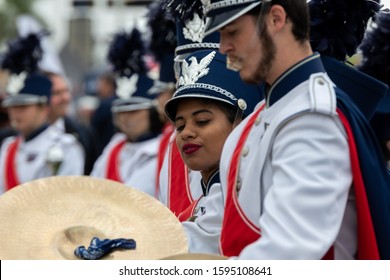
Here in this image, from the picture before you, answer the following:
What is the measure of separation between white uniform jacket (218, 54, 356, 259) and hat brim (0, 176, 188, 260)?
520mm

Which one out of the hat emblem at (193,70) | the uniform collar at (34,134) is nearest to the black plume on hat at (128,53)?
the uniform collar at (34,134)

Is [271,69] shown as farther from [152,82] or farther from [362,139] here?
[152,82]

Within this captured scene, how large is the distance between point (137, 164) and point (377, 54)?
3985 mm

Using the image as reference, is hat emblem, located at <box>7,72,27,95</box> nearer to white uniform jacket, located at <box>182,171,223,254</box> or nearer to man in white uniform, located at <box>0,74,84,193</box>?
man in white uniform, located at <box>0,74,84,193</box>

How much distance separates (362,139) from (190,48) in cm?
199

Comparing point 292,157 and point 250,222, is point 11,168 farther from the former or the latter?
point 292,157

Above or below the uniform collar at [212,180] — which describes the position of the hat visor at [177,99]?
above

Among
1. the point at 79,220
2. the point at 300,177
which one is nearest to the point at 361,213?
the point at 300,177

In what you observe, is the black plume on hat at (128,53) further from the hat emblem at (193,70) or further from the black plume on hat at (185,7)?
the hat emblem at (193,70)

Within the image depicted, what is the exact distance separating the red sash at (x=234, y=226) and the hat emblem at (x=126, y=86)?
5.51m

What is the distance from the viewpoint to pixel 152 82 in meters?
8.66

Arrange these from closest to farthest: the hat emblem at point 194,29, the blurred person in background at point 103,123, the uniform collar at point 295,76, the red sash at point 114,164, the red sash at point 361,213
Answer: the red sash at point 361,213, the uniform collar at point 295,76, the hat emblem at point 194,29, the red sash at point 114,164, the blurred person in background at point 103,123

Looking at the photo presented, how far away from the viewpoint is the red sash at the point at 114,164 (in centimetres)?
867

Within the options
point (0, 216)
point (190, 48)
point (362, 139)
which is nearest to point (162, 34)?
point (190, 48)
